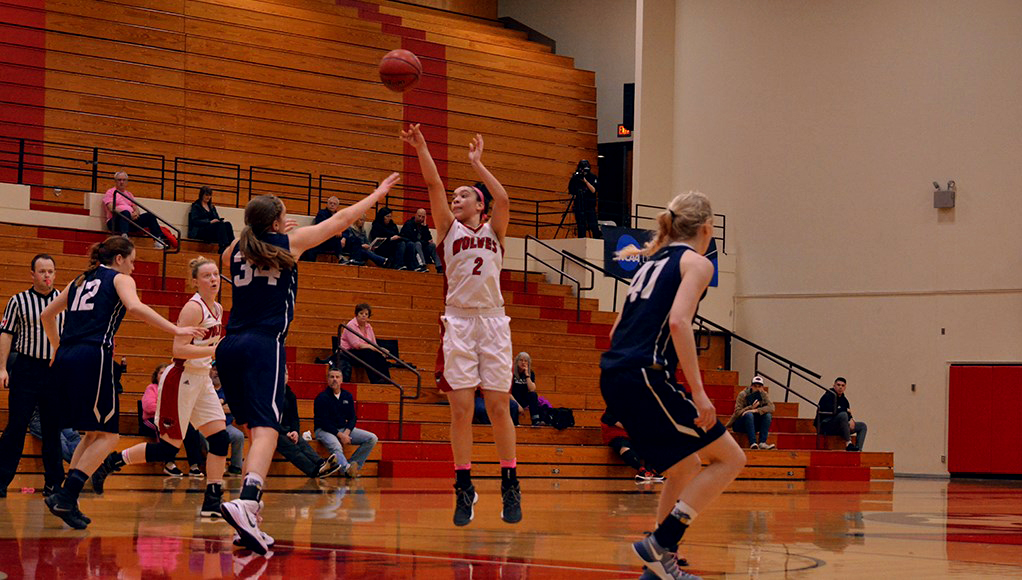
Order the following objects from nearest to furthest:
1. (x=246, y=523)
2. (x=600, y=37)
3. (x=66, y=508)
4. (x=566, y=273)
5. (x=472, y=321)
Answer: (x=246, y=523), (x=66, y=508), (x=472, y=321), (x=566, y=273), (x=600, y=37)

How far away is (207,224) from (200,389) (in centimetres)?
1075

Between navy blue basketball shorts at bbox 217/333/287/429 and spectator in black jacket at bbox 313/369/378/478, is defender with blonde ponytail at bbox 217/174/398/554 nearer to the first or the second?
navy blue basketball shorts at bbox 217/333/287/429

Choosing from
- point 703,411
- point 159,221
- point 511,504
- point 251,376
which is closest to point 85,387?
point 251,376

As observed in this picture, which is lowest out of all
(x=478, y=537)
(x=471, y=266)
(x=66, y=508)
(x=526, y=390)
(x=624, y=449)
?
(x=624, y=449)

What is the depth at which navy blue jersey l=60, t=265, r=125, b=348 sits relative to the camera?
25.0 feet

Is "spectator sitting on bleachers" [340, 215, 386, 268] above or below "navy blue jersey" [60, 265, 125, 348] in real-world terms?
above

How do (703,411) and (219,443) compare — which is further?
(219,443)

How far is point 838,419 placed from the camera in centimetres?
1981

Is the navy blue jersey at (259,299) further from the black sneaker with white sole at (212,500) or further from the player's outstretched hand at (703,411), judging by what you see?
the player's outstretched hand at (703,411)

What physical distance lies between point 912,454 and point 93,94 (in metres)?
14.3

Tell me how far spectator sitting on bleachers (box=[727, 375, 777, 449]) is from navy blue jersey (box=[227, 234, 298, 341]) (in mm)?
12313

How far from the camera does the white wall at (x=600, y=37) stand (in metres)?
26.9

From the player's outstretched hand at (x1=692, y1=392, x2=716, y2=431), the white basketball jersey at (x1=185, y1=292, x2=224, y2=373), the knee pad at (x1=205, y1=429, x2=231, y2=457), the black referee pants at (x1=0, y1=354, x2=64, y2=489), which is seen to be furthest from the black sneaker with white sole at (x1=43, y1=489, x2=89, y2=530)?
the player's outstretched hand at (x1=692, y1=392, x2=716, y2=431)

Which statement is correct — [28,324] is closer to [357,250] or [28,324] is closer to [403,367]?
[403,367]
